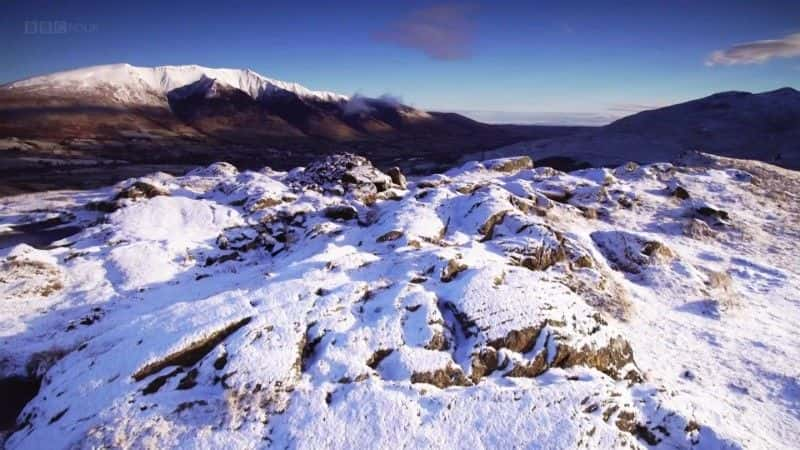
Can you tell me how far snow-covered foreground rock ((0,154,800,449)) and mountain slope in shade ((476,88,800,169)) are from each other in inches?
2883

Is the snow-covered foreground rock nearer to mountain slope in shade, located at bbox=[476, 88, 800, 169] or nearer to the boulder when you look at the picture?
the boulder

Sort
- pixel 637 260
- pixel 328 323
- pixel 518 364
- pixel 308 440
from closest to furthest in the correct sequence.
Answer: pixel 308 440
pixel 518 364
pixel 328 323
pixel 637 260

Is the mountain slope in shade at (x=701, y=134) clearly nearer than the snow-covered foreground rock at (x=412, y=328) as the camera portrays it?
No

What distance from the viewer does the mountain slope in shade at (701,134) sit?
100750 millimetres

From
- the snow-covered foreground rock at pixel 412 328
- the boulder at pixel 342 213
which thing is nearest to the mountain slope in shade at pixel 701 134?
the snow-covered foreground rock at pixel 412 328

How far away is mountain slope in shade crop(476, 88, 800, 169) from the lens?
331 ft

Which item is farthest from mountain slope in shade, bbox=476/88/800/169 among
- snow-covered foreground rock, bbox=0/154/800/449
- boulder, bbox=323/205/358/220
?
boulder, bbox=323/205/358/220

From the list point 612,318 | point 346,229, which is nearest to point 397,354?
point 612,318

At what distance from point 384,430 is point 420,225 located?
1858 cm

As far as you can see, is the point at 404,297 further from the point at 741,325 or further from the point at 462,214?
the point at 741,325

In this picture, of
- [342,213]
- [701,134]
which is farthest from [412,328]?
[701,134]

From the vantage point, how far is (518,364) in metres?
14.9

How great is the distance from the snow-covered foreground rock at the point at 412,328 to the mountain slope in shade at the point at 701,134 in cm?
7324

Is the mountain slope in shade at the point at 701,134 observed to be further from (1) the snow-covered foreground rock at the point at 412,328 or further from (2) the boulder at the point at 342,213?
(2) the boulder at the point at 342,213
